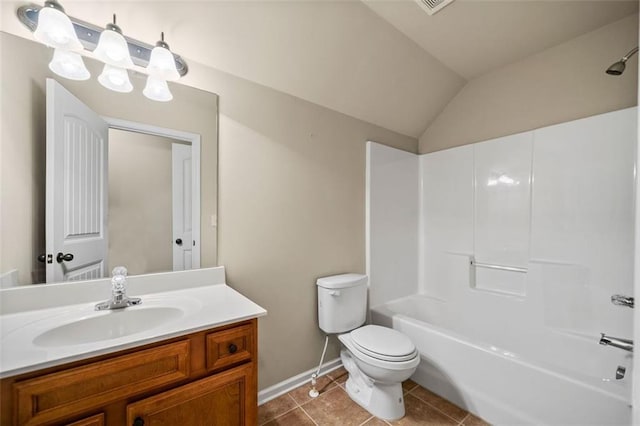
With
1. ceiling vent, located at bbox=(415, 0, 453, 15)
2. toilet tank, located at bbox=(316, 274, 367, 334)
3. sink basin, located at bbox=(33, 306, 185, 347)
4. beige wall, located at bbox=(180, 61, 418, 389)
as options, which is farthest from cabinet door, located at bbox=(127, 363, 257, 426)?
ceiling vent, located at bbox=(415, 0, 453, 15)

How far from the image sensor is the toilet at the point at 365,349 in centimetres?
150

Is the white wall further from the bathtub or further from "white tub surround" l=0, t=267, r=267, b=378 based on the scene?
"white tub surround" l=0, t=267, r=267, b=378

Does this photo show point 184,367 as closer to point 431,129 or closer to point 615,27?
point 431,129

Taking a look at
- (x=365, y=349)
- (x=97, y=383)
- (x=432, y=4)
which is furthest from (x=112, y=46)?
(x=365, y=349)

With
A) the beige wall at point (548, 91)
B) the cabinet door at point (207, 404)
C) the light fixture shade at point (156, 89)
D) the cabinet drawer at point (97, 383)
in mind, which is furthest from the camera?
the beige wall at point (548, 91)

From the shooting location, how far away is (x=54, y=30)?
1.00 metres

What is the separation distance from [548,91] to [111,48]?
109 inches

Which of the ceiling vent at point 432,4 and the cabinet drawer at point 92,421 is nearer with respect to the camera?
the cabinet drawer at point 92,421

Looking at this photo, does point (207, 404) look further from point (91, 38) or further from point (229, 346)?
point (91, 38)

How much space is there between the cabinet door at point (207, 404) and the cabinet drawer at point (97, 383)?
5cm

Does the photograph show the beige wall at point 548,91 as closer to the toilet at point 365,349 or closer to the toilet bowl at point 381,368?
the toilet at point 365,349

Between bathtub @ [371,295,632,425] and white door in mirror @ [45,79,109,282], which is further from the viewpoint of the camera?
bathtub @ [371,295,632,425]

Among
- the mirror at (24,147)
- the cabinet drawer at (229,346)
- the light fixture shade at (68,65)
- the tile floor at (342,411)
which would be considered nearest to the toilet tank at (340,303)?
the tile floor at (342,411)

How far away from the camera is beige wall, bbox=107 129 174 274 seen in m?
1.27
